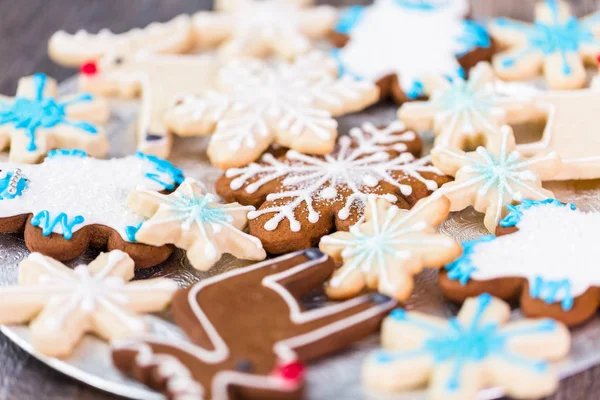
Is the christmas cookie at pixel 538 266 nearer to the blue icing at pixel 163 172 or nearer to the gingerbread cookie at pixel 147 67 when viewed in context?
the blue icing at pixel 163 172

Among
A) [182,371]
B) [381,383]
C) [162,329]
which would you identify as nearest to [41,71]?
[162,329]

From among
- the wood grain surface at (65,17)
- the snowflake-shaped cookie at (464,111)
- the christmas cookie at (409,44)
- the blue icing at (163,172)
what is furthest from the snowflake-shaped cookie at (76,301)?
the wood grain surface at (65,17)

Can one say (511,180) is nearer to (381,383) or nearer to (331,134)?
(331,134)

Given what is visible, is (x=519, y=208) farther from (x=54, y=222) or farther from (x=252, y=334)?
(x=54, y=222)

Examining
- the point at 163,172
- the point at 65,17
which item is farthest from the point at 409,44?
the point at 65,17

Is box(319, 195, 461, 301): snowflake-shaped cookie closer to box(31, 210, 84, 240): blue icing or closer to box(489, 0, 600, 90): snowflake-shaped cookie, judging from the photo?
box(31, 210, 84, 240): blue icing

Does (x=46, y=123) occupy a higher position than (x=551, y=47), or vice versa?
(x=551, y=47)
